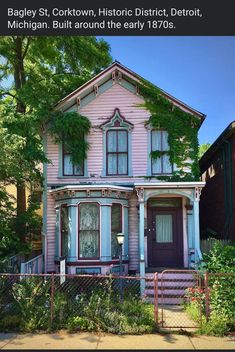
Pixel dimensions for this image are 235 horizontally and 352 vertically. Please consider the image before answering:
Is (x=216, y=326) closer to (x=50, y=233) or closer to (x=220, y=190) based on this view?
(x=50, y=233)

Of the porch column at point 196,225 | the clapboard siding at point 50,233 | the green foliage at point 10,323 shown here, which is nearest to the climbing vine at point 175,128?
the porch column at point 196,225

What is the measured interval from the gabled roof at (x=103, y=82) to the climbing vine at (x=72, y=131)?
0.70 metres

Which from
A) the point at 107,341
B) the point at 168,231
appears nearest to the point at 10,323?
the point at 107,341

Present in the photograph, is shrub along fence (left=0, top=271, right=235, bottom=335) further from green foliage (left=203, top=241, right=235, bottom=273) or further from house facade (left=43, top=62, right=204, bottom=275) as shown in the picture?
house facade (left=43, top=62, right=204, bottom=275)

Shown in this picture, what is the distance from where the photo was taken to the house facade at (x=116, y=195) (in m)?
13.9

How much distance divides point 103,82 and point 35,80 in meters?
4.33

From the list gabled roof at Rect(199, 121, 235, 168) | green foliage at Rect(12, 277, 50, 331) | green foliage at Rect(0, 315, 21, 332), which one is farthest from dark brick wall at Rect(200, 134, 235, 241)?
green foliage at Rect(0, 315, 21, 332)

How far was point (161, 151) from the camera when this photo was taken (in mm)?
15383

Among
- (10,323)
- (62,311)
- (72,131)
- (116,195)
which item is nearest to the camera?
(10,323)

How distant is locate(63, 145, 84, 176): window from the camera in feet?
51.1

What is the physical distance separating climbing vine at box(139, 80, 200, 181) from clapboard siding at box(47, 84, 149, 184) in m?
0.46

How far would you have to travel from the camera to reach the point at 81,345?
26.2ft

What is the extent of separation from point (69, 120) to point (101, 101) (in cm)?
175

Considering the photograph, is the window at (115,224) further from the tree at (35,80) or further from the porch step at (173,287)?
the tree at (35,80)
